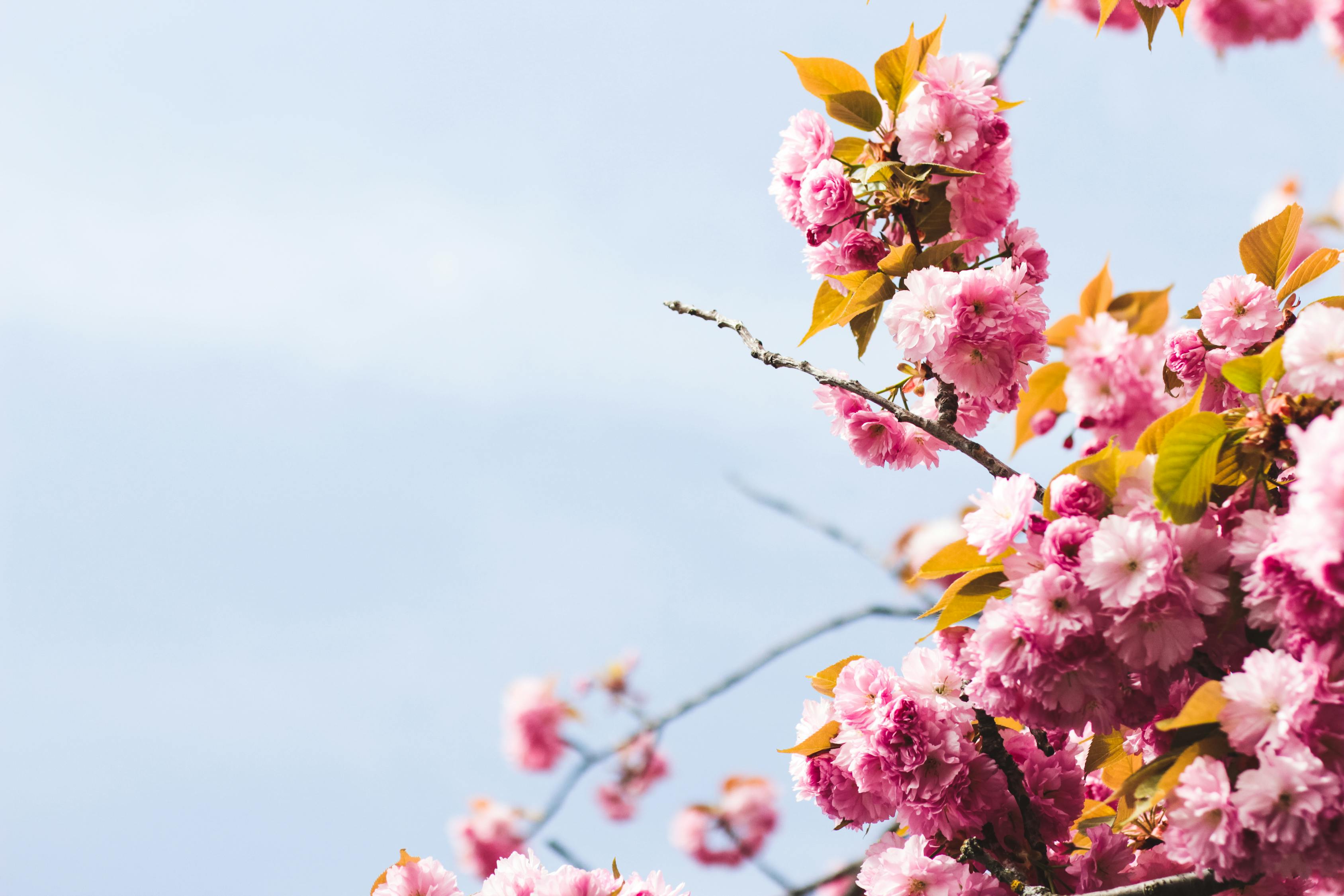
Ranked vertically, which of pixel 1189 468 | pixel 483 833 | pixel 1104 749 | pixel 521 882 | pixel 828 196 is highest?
pixel 483 833

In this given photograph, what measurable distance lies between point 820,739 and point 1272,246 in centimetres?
103

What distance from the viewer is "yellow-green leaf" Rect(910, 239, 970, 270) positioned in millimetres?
1608

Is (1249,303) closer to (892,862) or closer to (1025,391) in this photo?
(1025,391)

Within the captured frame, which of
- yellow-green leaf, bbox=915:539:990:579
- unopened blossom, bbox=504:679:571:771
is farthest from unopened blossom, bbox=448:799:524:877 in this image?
yellow-green leaf, bbox=915:539:990:579

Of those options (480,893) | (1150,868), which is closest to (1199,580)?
(1150,868)

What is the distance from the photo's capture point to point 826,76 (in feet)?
5.60

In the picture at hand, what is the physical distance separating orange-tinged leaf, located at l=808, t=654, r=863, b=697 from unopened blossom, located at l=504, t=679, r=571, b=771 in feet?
19.1

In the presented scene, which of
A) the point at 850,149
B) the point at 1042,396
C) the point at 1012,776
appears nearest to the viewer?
the point at 1012,776

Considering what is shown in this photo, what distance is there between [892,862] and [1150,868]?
14.6 inches

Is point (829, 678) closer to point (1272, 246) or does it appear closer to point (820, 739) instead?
point (820, 739)

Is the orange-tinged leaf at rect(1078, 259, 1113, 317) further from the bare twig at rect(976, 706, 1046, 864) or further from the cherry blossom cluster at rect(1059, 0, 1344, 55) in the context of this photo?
the cherry blossom cluster at rect(1059, 0, 1344, 55)

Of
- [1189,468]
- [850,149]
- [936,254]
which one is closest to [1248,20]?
[850,149]

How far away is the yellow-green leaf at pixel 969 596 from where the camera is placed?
119 centimetres

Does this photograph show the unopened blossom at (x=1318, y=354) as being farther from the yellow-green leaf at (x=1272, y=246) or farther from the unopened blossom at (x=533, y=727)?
the unopened blossom at (x=533, y=727)
